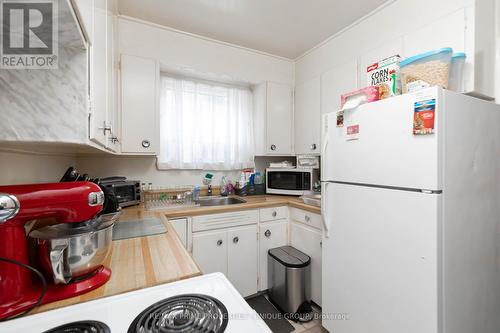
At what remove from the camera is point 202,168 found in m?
2.38

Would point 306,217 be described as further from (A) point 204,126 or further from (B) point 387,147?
(A) point 204,126

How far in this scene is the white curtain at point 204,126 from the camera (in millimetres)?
2229

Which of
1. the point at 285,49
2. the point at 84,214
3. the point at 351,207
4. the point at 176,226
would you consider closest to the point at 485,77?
the point at 351,207

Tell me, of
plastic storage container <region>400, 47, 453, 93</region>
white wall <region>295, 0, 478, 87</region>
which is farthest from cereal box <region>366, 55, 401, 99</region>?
white wall <region>295, 0, 478, 87</region>

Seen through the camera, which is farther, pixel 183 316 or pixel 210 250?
pixel 210 250

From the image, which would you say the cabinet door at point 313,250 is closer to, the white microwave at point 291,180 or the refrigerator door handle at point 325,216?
the refrigerator door handle at point 325,216


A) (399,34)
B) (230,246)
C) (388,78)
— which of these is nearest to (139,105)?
(230,246)

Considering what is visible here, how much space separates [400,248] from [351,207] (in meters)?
0.31

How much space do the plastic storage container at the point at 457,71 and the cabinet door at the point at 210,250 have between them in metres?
1.80

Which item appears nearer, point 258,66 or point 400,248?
point 400,248

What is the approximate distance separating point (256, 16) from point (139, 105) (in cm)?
122

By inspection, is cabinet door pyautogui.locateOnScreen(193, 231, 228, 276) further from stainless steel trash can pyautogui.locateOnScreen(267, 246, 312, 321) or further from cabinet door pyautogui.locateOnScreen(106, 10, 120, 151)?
cabinet door pyautogui.locateOnScreen(106, 10, 120, 151)

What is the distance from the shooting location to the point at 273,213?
2.05 m

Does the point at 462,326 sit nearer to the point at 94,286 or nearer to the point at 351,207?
the point at 351,207
